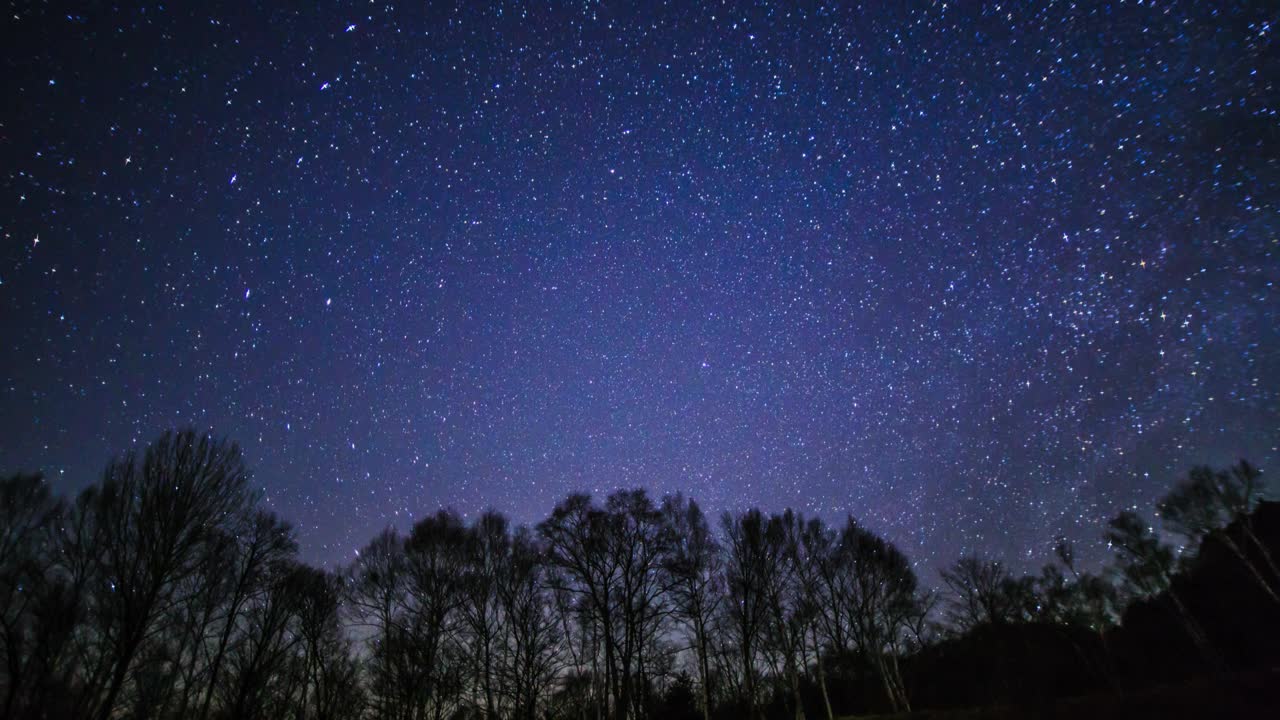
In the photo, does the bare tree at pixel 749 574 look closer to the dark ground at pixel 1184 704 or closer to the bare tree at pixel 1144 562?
the dark ground at pixel 1184 704

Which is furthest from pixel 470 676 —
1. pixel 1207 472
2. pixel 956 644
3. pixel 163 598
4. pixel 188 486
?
pixel 1207 472

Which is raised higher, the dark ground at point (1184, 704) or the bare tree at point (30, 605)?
the bare tree at point (30, 605)

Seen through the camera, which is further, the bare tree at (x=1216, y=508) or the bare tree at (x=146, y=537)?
the bare tree at (x=1216, y=508)

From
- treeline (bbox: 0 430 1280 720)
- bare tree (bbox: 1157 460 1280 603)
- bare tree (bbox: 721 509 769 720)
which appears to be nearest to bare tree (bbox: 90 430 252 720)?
treeline (bbox: 0 430 1280 720)

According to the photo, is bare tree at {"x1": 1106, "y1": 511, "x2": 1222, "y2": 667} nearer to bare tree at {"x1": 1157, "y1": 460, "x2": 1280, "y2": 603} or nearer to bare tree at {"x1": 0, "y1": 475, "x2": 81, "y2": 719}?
bare tree at {"x1": 1157, "y1": 460, "x2": 1280, "y2": 603}

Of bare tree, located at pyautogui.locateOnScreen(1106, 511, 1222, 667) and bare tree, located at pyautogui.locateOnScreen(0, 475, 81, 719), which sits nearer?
bare tree, located at pyautogui.locateOnScreen(0, 475, 81, 719)

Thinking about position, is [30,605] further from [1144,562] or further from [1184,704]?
[1144,562]

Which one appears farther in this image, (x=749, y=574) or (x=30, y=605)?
(x=749, y=574)

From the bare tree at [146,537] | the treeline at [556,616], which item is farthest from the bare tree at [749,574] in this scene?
the bare tree at [146,537]

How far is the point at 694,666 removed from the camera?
37.2 m

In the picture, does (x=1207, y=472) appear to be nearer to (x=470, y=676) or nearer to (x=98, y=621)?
(x=470, y=676)

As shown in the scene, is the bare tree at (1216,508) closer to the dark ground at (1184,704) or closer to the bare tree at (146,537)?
the dark ground at (1184,704)

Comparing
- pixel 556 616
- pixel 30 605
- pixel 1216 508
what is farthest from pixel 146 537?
pixel 1216 508

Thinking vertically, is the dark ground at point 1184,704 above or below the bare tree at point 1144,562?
below
